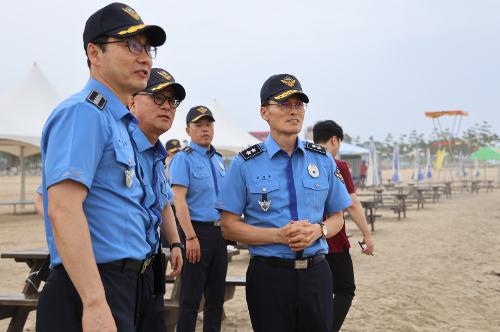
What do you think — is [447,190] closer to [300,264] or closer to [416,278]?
Result: [416,278]

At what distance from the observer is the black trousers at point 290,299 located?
263 cm

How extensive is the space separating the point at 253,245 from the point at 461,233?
10.8 m

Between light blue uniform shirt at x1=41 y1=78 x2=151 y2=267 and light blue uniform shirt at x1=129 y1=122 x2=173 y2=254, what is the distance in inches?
3.6

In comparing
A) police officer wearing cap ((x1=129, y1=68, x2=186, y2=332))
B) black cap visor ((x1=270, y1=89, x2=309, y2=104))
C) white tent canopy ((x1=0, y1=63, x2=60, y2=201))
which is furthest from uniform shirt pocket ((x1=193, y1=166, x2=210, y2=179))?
white tent canopy ((x1=0, y1=63, x2=60, y2=201))

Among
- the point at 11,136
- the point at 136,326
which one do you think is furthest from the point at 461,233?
the point at 11,136

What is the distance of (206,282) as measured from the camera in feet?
13.7

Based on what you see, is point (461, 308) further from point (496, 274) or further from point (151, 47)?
point (151, 47)

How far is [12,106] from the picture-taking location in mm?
16719

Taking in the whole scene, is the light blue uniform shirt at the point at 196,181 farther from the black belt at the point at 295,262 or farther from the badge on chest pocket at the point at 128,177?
the badge on chest pocket at the point at 128,177

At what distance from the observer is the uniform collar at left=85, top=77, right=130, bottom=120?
1872mm

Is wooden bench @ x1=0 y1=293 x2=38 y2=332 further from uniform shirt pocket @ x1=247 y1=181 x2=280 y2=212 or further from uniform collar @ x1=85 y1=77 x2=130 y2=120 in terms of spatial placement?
uniform collar @ x1=85 y1=77 x2=130 y2=120

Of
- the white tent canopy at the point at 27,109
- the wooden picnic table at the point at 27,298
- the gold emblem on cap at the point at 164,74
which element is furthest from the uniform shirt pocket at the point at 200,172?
the white tent canopy at the point at 27,109

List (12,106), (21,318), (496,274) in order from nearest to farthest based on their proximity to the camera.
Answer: (21,318), (496,274), (12,106)

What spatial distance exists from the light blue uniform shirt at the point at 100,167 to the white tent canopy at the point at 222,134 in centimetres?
1747
